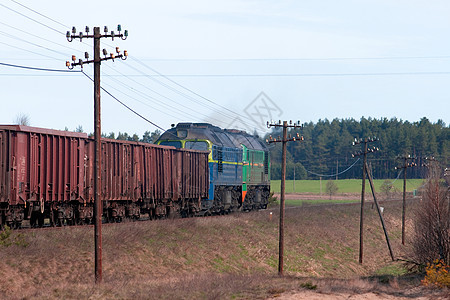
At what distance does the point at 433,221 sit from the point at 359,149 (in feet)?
428

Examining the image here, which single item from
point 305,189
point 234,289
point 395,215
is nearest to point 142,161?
point 234,289

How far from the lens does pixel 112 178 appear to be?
29234 mm

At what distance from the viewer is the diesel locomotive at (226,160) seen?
38812 mm

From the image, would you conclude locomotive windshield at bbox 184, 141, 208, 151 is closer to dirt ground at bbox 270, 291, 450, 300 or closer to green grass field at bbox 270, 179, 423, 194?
dirt ground at bbox 270, 291, 450, 300

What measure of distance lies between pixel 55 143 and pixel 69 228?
3.71 meters

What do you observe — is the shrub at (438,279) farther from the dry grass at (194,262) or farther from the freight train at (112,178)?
the freight train at (112,178)

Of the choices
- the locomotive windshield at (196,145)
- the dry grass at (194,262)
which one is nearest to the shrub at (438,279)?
the dry grass at (194,262)

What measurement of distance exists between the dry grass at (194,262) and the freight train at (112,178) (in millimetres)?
1378

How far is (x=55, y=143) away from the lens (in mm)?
24938

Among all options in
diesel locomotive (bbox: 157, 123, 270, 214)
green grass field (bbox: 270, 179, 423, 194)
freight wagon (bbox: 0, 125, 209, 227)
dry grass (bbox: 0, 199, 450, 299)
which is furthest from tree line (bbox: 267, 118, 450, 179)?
freight wagon (bbox: 0, 125, 209, 227)

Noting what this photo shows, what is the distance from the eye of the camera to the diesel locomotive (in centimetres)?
3881

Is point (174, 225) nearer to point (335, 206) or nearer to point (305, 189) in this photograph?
point (335, 206)

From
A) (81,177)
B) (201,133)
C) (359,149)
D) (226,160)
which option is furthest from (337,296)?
(359,149)

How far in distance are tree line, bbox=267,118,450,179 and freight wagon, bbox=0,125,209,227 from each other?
105639 millimetres
